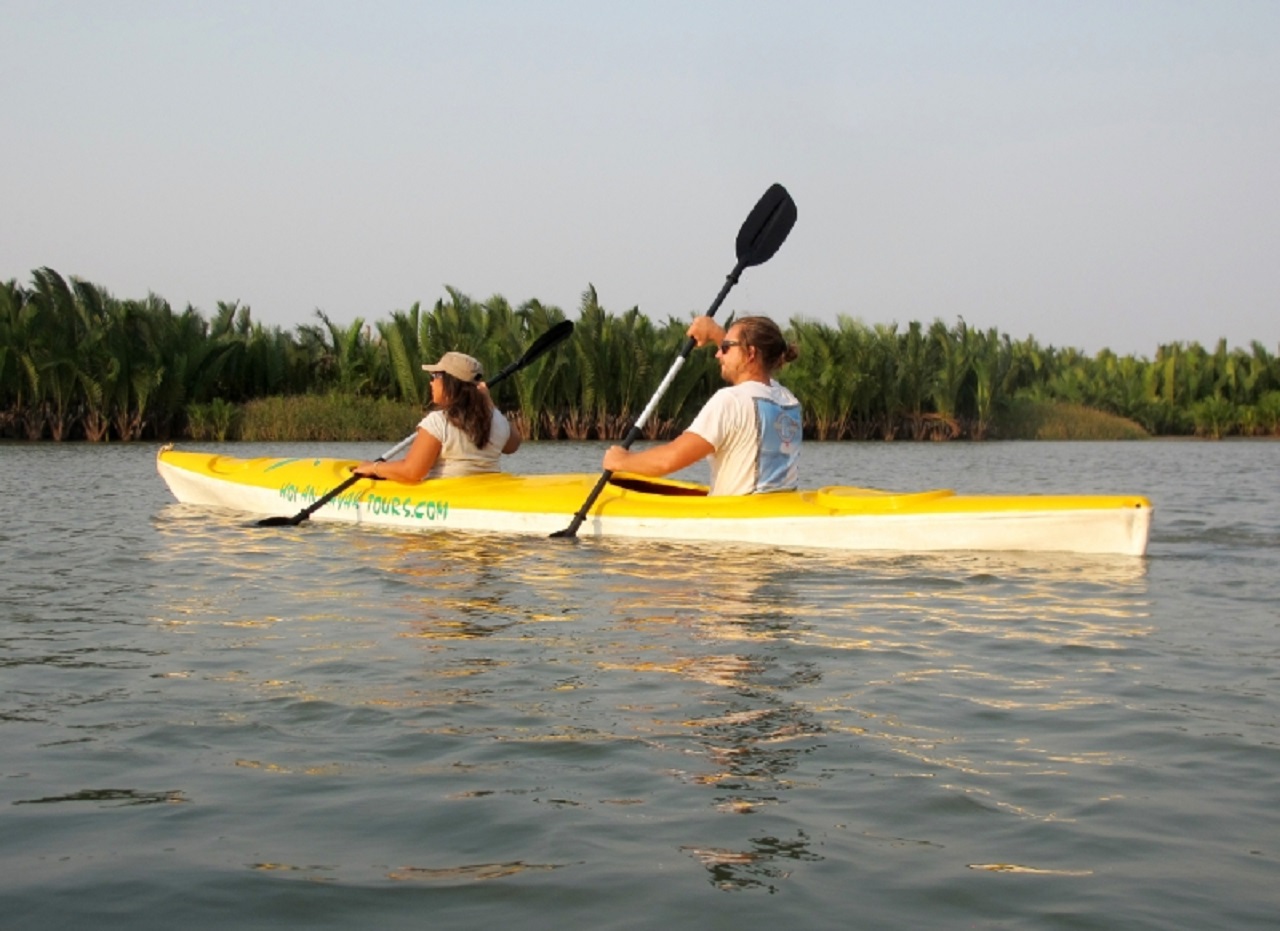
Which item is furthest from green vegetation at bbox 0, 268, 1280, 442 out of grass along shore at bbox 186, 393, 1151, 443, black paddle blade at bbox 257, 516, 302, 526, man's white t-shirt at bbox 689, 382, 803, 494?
man's white t-shirt at bbox 689, 382, 803, 494

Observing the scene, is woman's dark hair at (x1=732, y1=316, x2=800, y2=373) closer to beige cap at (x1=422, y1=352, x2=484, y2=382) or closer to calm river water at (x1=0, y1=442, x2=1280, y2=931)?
calm river water at (x1=0, y1=442, x2=1280, y2=931)

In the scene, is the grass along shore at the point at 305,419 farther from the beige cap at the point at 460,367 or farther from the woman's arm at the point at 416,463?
the beige cap at the point at 460,367

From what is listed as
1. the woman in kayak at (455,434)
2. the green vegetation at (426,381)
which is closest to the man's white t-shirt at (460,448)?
the woman in kayak at (455,434)

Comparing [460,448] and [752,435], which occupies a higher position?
[752,435]

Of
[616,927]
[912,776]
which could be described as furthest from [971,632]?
[616,927]

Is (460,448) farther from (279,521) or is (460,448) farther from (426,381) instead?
(426,381)

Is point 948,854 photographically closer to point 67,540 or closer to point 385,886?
point 385,886

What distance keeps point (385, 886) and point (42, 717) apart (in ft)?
5.16

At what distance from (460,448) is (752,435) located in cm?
230

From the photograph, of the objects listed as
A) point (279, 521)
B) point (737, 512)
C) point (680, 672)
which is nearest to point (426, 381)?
point (279, 521)

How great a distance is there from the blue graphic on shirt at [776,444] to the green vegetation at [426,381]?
1455 cm

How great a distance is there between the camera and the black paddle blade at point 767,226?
868 cm

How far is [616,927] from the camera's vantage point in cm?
219

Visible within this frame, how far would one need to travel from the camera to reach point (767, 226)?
28.5ft
